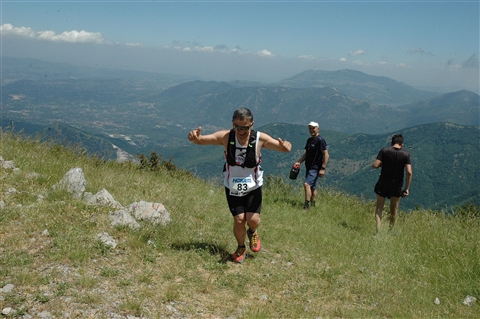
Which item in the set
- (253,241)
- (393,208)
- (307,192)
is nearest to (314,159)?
(307,192)

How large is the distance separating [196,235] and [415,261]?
11.6 ft

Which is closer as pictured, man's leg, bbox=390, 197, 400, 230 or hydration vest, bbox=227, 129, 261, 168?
hydration vest, bbox=227, 129, 261, 168

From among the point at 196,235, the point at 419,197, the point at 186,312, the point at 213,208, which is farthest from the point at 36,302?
the point at 419,197

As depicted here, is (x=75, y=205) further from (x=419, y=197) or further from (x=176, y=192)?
(x=419, y=197)

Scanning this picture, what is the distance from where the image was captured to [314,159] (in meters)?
8.62

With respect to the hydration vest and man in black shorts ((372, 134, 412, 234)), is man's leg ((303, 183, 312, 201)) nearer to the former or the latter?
man in black shorts ((372, 134, 412, 234))

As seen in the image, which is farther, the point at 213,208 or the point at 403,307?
the point at 213,208

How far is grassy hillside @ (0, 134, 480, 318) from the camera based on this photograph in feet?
11.4

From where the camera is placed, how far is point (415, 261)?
5344 millimetres

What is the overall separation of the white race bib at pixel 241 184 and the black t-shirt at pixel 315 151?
438cm

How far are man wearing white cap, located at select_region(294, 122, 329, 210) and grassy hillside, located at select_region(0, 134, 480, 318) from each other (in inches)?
66.3

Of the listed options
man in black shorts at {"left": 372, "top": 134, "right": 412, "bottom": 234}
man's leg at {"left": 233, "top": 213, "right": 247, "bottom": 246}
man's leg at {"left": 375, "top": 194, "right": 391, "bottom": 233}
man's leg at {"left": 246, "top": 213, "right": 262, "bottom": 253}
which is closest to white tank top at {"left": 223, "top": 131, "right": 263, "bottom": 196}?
man's leg at {"left": 233, "top": 213, "right": 247, "bottom": 246}

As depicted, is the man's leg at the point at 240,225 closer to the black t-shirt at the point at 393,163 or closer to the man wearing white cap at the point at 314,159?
the black t-shirt at the point at 393,163

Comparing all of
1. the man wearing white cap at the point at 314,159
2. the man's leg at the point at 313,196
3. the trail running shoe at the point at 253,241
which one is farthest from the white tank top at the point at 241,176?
the man's leg at the point at 313,196
